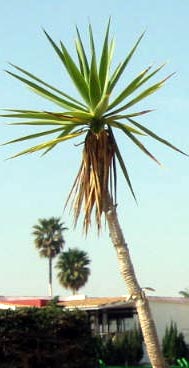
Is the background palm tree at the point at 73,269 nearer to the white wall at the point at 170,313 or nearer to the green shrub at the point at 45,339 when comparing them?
the white wall at the point at 170,313

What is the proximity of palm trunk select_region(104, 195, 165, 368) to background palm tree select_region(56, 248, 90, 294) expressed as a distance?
54.7 metres

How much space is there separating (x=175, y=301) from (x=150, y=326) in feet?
106

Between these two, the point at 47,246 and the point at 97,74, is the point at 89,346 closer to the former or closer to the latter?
the point at 97,74

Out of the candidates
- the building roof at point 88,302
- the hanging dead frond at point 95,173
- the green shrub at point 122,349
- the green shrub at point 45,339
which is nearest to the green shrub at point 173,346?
the green shrub at point 122,349

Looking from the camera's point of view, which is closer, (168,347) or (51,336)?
(51,336)

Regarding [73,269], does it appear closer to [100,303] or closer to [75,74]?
[100,303]

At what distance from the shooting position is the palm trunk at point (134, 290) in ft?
32.3

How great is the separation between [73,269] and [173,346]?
30386 mm

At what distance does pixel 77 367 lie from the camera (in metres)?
26.8

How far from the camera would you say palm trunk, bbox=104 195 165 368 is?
9859mm

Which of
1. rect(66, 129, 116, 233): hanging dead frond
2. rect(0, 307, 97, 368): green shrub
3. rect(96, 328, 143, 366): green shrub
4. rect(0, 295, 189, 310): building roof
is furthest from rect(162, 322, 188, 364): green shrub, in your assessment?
rect(66, 129, 116, 233): hanging dead frond

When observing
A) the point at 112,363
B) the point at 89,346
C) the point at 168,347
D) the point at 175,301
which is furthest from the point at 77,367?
the point at 175,301

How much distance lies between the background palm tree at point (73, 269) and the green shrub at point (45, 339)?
3754 cm

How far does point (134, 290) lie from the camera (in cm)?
1008
